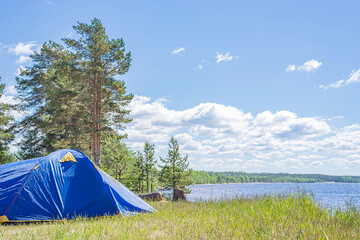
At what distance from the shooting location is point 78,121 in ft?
73.6

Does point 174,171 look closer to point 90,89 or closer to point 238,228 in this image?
point 90,89

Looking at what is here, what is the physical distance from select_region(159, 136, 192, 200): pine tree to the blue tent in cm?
1625

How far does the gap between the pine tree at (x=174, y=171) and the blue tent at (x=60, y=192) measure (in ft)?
53.3

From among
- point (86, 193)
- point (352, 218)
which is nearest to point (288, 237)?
point (352, 218)

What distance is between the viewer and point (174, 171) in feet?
79.2

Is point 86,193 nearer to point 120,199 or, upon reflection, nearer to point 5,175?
point 120,199

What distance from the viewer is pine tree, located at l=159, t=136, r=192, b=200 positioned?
78.1 ft

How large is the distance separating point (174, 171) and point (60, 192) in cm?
1757

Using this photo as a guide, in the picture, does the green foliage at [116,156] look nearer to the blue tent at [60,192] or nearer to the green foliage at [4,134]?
the green foliage at [4,134]

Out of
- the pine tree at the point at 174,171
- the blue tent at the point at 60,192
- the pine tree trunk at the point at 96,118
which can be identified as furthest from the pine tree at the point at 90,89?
the blue tent at the point at 60,192

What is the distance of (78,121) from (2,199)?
53.2ft

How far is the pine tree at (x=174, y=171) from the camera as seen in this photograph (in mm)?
23791

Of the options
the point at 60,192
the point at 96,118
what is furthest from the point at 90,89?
the point at 60,192

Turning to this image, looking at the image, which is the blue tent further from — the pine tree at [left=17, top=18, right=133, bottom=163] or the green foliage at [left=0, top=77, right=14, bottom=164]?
the green foliage at [left=0, top=77, right=14, bottom=164]
